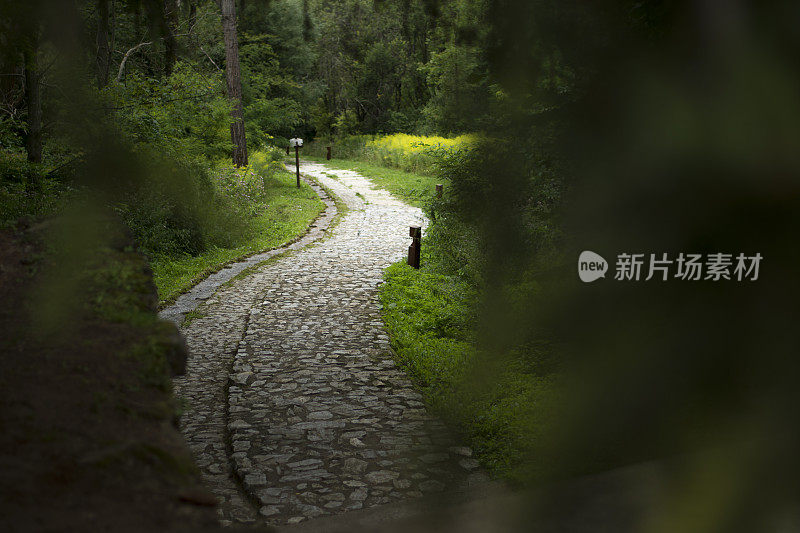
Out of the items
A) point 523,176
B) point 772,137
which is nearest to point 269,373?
point 523,176

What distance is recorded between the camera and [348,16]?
39.1 metres

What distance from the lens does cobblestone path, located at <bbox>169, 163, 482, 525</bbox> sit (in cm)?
417

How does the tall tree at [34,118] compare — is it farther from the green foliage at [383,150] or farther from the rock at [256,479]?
the green foliage at [383,150]

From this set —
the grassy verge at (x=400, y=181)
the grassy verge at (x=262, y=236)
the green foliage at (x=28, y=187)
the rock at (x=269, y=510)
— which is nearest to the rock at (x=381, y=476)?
the rock at (x=269, y=510)

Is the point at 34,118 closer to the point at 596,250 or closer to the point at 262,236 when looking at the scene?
the point at 262,236

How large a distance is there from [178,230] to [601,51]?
9925mm

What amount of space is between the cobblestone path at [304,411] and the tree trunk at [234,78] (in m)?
9.53

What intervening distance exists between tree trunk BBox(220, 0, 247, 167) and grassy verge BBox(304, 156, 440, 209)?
564 centimetres

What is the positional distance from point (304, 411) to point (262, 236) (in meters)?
9.31

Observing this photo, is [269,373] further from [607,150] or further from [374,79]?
[374,79]

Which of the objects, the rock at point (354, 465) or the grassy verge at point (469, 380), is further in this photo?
the grassy verge at point (469, 380)

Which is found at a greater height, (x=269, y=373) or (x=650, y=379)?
(x=650, y=379)

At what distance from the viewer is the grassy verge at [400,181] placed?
2013 cm

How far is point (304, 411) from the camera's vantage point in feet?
17.5
